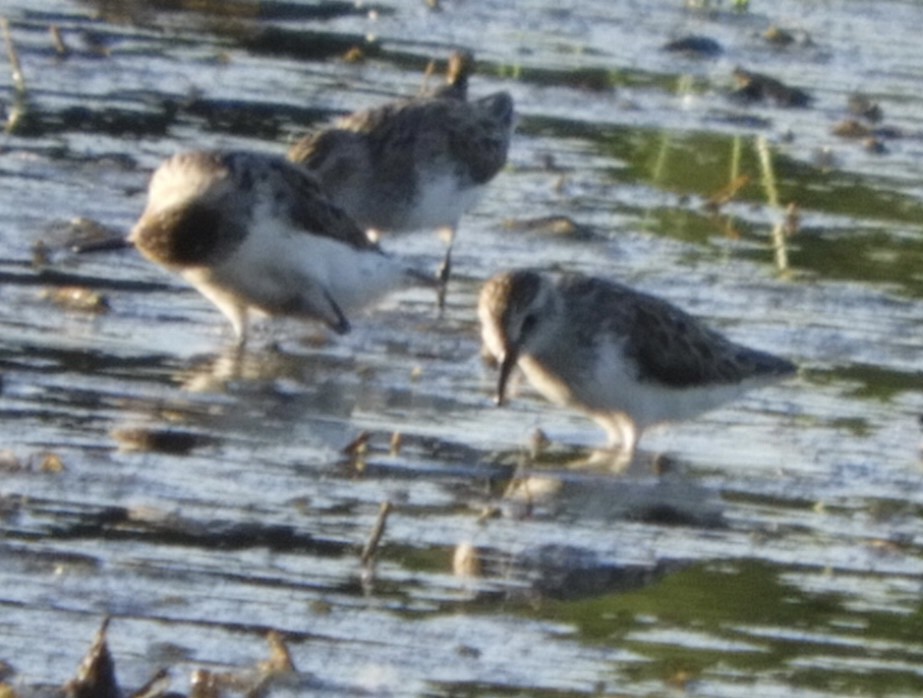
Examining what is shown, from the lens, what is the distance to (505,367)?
28.5ft

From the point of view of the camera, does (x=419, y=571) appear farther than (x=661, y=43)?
No

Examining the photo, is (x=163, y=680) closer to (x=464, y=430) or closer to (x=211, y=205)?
(x=464, y=430)

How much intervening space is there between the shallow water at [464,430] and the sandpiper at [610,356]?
0.51 ft

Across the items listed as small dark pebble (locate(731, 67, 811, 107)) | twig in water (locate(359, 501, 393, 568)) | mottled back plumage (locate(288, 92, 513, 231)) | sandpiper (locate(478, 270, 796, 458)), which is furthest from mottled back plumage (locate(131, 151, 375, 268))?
small dark pebble (locate(731, 67, 811, 107))

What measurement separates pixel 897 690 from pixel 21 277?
4764mm

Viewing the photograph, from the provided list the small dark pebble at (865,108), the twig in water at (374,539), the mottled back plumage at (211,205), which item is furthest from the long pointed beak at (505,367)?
the small dark pebble at (865,108)

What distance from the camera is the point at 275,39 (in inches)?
631

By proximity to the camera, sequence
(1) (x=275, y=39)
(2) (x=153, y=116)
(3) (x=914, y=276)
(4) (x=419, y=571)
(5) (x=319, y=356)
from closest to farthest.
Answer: (4) (x=419, y=571), (5) (x=319, y=356), (3) (x=914, y=276), (2) (x=153, y=116), (1) (x=275, y=39)

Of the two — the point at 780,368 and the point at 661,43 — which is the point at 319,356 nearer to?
the point at 780,368

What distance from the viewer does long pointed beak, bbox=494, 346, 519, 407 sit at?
28.2 feet

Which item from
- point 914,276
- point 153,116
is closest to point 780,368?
point 914,276

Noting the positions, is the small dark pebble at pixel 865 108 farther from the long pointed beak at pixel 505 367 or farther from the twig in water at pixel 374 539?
the twig in water at pixel 374 539

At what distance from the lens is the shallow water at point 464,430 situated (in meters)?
6.44

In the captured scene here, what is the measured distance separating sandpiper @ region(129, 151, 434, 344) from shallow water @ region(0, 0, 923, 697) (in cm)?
20
